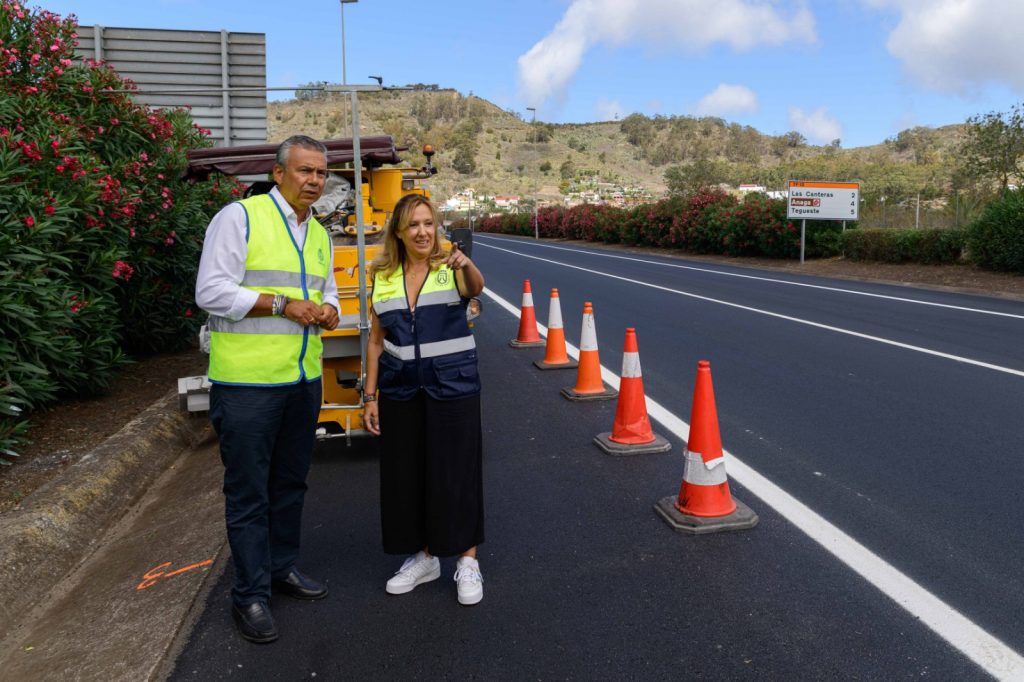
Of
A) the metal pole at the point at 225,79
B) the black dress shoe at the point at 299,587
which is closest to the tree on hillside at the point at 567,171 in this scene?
the metal pole at the point at 225,79

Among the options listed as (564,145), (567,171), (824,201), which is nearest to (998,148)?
(824,201)

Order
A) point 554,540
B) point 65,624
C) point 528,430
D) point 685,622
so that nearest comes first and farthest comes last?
point 685,622
point 65,624
point 554,540
point 528,430

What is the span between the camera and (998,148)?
2662cm

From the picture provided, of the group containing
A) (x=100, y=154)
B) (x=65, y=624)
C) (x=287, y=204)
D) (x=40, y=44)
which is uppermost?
(x=40, y=44)

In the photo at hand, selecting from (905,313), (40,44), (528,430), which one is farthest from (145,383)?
(905,313)

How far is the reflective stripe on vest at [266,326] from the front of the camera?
3.46 metres

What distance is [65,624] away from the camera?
384 centimetres

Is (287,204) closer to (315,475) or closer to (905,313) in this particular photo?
(315,475)

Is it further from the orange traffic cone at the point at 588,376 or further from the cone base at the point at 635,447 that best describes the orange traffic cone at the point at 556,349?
the cone base at the point at 635,447

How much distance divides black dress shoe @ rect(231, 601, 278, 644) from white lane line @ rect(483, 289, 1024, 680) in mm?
2662

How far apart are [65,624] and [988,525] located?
15.1ft

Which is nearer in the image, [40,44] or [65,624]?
[65,624]

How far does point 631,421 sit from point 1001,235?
623 inches

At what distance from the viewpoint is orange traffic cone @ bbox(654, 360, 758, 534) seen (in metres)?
4.53
